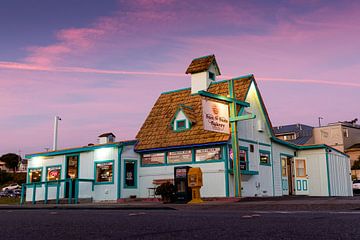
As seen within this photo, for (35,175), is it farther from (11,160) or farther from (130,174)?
(11,160)

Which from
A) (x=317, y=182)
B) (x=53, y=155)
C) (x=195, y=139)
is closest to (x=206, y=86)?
(x=195, y=139)

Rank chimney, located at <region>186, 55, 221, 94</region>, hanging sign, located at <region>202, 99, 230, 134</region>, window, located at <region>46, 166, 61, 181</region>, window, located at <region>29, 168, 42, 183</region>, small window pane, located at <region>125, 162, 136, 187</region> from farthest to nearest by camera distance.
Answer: window, located at <region>29, 168, 42, 183</region> < window, located at <region>46, 166, 61, 181</region> < chimney, located at <region>186, 55, 221, 94</region> < small window pane, located at <region>125, 162, 136, 187</region> < hanging sign, located at <region>202, 99, 230, 134</region>

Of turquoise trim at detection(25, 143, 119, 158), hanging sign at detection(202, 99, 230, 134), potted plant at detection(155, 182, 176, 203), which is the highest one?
hanging sign at detection(202, 99, 230, 134)

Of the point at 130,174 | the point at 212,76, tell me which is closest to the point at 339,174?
the point at 212,76

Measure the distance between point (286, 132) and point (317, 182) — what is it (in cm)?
3649

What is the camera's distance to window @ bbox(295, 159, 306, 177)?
25.7 metres

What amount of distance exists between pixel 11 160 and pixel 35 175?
305 feet

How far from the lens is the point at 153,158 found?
2311 centimetres

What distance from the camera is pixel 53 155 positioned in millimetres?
26453

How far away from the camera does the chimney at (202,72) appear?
949 inches

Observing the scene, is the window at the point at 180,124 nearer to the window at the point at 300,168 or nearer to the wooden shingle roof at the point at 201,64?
the wooden shingle roof at the point at 201,64

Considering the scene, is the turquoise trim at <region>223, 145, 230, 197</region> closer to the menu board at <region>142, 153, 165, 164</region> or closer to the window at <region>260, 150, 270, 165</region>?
the window at <region>260, 150, 270, 165</region>

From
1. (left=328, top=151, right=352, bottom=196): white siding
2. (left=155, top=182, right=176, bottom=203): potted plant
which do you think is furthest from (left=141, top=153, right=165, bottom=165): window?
(left=328, top=151, right=352, bottom=196): white siding

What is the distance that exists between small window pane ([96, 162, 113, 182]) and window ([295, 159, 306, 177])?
1178 centimetres
